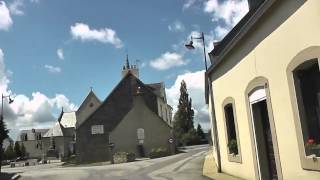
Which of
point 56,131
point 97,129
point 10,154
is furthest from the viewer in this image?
A: point 56,131

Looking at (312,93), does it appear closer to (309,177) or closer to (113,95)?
(309,177)

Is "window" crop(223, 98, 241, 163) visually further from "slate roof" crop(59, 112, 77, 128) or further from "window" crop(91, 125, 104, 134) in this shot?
"slate roof" crop(59, 112, 77, 128)

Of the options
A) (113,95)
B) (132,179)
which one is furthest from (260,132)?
(113,95)

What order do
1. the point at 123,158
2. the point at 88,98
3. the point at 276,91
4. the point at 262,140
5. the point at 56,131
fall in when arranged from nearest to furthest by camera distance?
the point at 276,91 → the point at 262,140 → the point at 123,158 → the point at 88,98 → the point at 56,131

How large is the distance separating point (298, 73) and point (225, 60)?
7.30 m

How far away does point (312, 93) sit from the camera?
36.3ft

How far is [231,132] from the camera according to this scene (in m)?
19.4

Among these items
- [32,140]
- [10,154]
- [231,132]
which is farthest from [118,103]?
[32,140]

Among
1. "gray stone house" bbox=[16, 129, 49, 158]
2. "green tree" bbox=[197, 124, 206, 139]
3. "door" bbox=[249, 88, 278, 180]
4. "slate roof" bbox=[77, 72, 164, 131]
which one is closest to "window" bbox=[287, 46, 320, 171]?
"door" bbox=[249, 88, 278, 180]

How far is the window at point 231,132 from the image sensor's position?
711 inches

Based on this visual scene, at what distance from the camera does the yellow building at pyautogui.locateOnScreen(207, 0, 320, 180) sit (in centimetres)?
1069

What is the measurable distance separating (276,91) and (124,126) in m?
44.9

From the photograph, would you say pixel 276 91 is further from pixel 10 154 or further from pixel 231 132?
pixel 10 154

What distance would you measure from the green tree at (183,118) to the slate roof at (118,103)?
98.9ft
